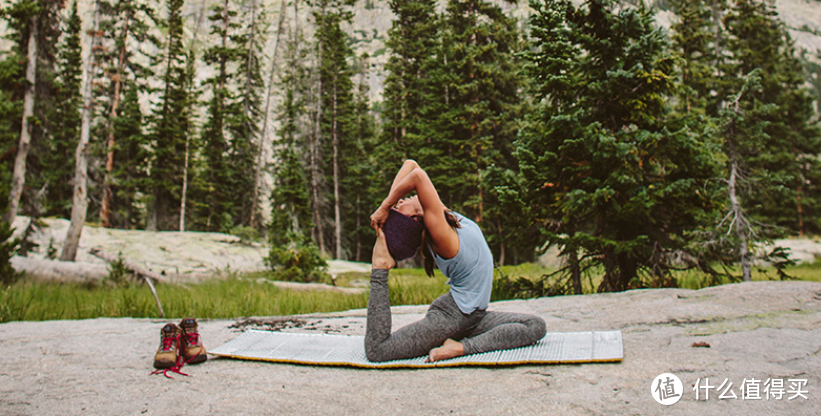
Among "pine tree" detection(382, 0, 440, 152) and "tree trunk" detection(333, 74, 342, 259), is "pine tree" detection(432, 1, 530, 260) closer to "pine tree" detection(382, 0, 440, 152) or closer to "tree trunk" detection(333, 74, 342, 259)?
"pine tree" detection(382, 0, 440, 152)

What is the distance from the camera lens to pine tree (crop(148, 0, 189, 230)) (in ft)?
93.0

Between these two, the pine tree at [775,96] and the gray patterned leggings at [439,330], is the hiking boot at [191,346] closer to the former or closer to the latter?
the gray patterned leggings at [439,330]

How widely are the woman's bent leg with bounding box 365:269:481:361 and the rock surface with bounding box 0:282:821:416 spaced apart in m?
0.22

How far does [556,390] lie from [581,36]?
249 inches

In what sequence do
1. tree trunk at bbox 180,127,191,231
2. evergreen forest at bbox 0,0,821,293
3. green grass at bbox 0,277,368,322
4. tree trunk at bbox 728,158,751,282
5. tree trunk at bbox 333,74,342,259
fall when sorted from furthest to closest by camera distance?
tree trunk at bbox 180,127,191,231
tree trunk at bbox 333,74,342,259
tree trunk at bbox 728,158,751,282
evergreen forest at bbox 0,0,821,293
green grass at bbox 0,277,368,322

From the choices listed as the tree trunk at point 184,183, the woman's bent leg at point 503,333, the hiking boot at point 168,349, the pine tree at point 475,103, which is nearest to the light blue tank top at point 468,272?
the woman's bent leg at point 503,333

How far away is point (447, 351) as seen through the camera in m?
3.41

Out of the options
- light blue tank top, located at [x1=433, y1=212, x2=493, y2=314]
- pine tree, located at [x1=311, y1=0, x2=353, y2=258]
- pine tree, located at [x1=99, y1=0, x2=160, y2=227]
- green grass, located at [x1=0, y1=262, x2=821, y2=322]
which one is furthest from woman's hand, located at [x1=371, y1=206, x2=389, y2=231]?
pine tree, located at [x1=311, y1=0, x2=353, y2=258]

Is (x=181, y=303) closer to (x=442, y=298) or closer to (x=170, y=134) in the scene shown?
(x=442, y=298)

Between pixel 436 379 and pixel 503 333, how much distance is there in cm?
86

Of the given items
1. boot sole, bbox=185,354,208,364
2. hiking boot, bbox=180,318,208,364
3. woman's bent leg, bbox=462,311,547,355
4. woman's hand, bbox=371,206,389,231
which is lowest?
boot sole, bbox=185,354,208,364

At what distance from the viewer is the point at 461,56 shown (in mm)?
23250

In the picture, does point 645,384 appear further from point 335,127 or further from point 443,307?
point 335,127

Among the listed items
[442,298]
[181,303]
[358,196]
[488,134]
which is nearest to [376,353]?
[442,298]
